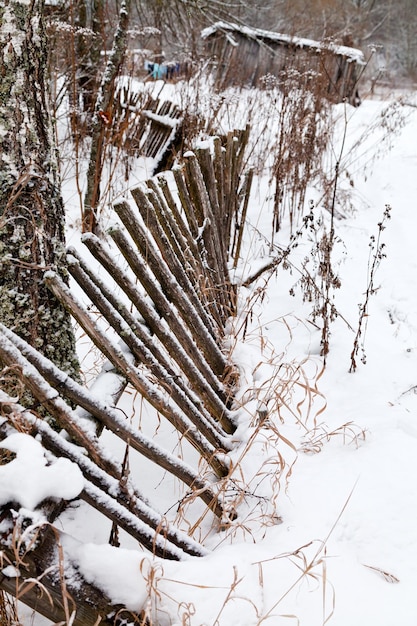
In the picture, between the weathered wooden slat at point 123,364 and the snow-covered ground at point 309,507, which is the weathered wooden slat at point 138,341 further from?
the snow-covered ground at point 309,507

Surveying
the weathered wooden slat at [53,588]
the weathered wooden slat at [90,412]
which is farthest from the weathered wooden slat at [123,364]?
the weathered wooden slat at [53,588]

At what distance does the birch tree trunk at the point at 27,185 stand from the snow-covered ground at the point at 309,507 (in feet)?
2.20

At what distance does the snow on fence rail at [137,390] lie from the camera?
3.37 ft

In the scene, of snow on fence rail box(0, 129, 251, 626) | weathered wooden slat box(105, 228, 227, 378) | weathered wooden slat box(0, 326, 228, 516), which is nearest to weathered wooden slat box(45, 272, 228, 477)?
snow on fence rail box(0, 129, 251, 626)

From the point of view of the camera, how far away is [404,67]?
22484 mm

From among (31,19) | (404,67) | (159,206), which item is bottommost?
(159,206)

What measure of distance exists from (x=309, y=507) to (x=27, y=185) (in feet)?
4.58

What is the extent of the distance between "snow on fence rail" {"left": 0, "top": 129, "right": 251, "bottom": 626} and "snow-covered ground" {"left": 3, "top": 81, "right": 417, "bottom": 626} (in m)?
0.08

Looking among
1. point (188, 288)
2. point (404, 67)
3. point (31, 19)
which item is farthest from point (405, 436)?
point (404, 67)

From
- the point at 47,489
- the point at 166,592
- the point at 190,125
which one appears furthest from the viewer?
the point at 190,125

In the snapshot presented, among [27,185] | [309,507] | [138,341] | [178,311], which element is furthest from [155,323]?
[309,507]

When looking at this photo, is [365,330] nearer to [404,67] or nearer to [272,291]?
[272,291]

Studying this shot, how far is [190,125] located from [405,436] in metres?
3.92

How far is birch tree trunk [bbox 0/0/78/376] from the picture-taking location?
4.47ft
